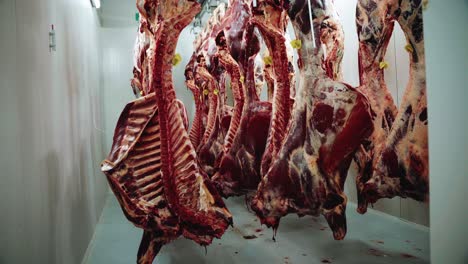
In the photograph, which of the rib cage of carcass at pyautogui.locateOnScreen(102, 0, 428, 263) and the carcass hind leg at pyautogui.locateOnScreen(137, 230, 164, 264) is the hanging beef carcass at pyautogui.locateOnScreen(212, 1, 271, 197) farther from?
the carcass hind leg at pyautogui.locateOnScreen(137, 230, 164, 264)

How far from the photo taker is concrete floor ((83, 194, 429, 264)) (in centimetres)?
254

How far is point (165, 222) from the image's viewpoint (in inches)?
77.2

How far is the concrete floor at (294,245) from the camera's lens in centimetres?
254

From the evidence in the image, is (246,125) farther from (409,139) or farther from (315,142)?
(409,139)

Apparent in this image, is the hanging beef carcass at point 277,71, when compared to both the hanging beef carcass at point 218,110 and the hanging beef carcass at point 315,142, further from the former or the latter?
the hanging beef carcass at point 218,110

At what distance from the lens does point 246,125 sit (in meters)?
3.03
